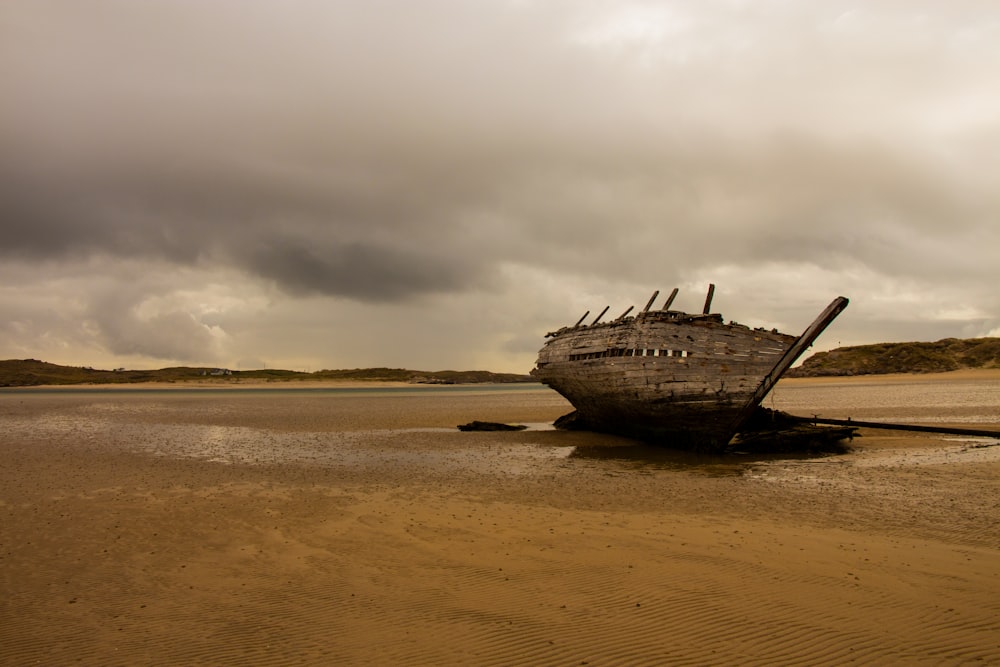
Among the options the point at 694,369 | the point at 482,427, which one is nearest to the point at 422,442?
the point at 482,427

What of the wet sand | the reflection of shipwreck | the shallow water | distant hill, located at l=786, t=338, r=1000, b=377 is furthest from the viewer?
distant hill, located at l=786, t=338, r=1000, b=377

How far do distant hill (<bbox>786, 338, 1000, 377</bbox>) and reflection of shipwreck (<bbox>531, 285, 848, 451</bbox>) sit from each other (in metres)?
78.4

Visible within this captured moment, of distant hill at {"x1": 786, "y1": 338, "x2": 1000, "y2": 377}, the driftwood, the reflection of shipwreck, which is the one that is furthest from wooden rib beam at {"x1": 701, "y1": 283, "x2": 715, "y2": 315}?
distant hill at {"x1": 786, "y1": 338, "x2": 1000, "y2": 377}

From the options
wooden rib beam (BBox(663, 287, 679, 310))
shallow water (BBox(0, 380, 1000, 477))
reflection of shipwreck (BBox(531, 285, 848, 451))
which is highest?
wooden rib beam (BBox(663, 287, 679, 310))

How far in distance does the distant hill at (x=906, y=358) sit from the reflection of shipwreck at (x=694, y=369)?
7837 cm

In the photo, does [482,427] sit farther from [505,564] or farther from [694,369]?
[505,564]

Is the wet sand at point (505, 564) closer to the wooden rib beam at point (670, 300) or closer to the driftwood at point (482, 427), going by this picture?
the wooden rib beam at point (670, 300)

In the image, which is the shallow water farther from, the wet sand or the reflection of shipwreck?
the reflection of shipwreck

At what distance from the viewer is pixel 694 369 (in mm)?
17156

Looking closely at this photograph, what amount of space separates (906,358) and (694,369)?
8660cm

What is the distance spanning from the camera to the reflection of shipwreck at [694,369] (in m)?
16.9

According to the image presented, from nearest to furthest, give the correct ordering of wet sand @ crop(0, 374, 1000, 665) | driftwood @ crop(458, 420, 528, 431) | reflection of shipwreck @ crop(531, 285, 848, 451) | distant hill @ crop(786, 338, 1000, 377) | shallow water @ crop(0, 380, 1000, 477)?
wet sand @ crop(0, 374, 1000, 665)
shallow water @ crop(0, 380, 1000, 477)
reflection of shipwreck @ crop(531, 285, 848, 451)
driftwood @ crop(458, 420, 528, 431)
distant hill @ crop(786, 338, 1000, 377)

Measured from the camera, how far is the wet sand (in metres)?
4.73

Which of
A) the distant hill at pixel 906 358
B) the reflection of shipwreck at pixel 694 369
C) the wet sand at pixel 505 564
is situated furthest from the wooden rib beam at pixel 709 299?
the distant hill at pixel 906 358
